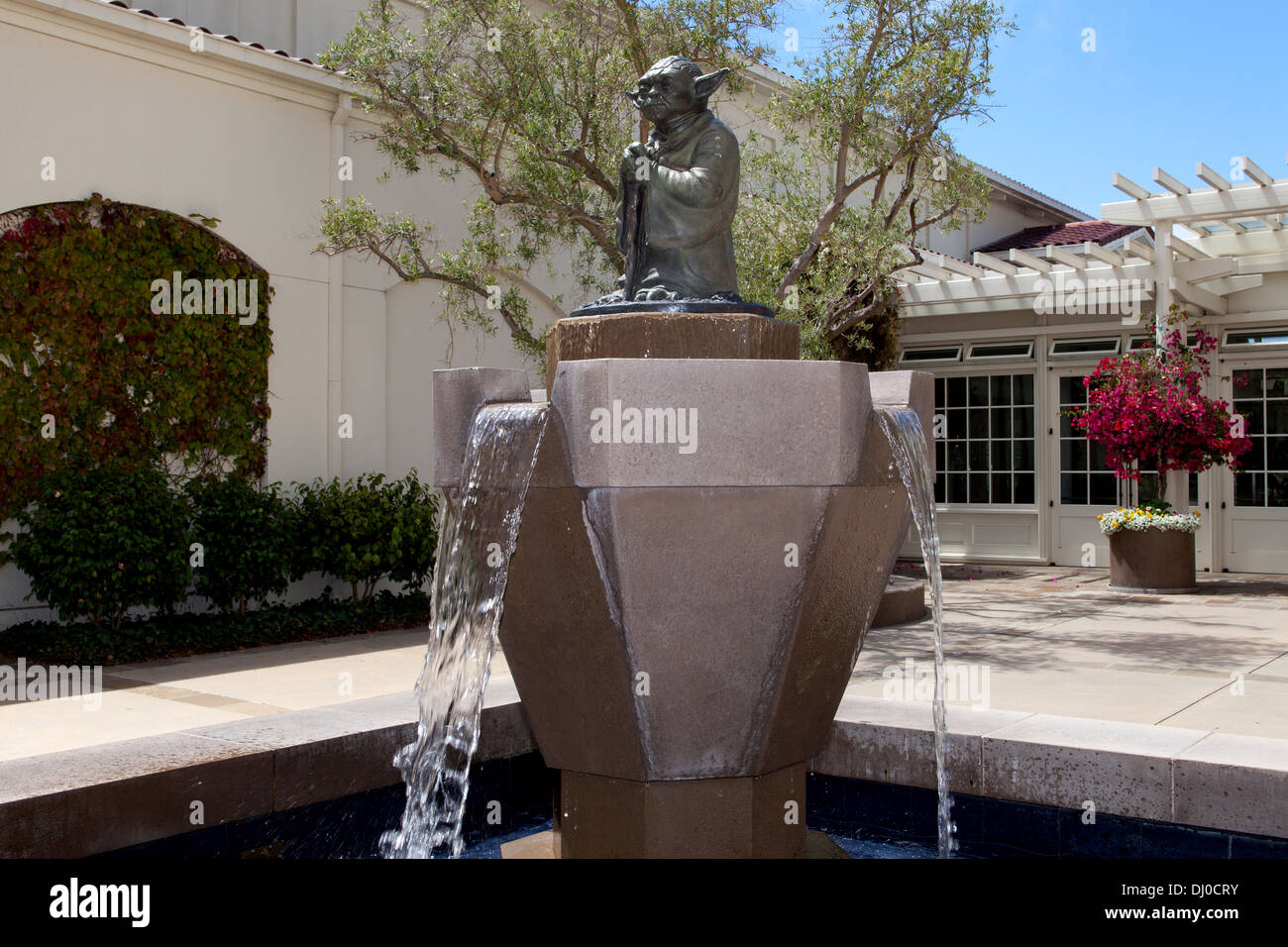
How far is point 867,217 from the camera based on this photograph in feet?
30.3

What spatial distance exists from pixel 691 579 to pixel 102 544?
547 centimetres

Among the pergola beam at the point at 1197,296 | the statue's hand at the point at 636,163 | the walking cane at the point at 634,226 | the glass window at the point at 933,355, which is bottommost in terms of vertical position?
the walking cane at the point at 634,226

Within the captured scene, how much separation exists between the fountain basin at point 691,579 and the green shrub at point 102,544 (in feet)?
15.3

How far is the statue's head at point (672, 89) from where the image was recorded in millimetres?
3895

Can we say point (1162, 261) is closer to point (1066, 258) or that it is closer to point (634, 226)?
point (1066, 258)

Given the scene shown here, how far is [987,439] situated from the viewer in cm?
1442

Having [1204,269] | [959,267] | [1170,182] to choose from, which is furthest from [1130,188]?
[959,267]

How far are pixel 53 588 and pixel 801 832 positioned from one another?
560 centimetres

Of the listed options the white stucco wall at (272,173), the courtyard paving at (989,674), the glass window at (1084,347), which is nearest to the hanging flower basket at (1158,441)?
the courtyard paving at (989,674)

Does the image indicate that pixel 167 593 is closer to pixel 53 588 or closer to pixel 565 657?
pixel 53 588
